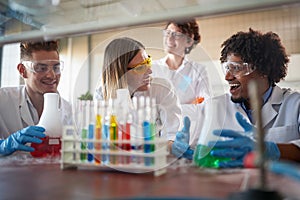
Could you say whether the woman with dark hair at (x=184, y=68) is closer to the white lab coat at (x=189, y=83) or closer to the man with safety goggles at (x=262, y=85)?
the white lab coat at (x=189, y=83)

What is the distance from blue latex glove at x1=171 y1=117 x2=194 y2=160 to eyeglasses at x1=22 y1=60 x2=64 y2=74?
1108mm

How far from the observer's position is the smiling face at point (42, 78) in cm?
187

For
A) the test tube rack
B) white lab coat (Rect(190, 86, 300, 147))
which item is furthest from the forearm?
the test tube rack

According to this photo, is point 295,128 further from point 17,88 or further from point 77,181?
point 17,88

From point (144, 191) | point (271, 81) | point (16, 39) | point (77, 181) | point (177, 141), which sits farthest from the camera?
point (271, 81)

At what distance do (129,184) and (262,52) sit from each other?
149 centimetres

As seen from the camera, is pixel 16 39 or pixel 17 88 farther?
pixel 17 88

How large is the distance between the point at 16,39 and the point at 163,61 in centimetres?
94

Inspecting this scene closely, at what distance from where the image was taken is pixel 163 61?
6.10 ft

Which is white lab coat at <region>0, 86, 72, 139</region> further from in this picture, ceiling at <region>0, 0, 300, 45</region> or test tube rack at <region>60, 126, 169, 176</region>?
test tube rack at <region>60, 126, 169, 176</region>

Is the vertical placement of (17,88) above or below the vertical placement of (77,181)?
above

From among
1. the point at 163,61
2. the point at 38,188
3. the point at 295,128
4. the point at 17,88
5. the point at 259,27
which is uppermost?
the point at 259,27

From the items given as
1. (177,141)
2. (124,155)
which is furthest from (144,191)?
(177,141)

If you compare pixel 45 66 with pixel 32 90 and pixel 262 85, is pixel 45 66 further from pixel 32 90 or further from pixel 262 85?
pixel 262 85
